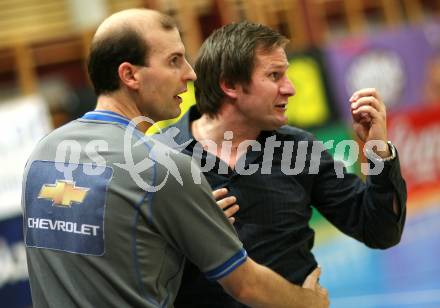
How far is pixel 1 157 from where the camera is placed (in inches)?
286

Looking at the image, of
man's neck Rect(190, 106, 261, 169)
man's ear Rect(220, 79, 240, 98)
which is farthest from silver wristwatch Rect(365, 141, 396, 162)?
man's ear Rect(220, 79, 240, 98)

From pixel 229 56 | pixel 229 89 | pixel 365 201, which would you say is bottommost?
pixel 365 201

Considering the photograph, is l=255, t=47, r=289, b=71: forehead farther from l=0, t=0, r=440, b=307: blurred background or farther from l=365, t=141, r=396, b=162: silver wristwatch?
l=0, t=0, r=440, b=307: blurred background

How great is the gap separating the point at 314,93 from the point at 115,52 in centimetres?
618

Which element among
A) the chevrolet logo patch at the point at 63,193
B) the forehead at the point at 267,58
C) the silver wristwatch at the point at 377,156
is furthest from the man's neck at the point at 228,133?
the chevrolet logo patch at the point at 63,193

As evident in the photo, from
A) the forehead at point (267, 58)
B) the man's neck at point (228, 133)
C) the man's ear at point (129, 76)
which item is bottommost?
the man's neck at point (228, 133)

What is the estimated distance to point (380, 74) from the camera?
902cm

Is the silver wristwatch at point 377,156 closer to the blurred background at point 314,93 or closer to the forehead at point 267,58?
the forehead at point 267,58

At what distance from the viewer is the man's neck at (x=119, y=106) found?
2.42 metres

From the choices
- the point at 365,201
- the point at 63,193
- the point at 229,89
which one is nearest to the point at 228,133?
the point at 229,89

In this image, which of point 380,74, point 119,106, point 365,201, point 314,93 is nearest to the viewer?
point 119,106

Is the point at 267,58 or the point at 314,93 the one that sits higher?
the point at 267,58

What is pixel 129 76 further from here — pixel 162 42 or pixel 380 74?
pixel 380 74

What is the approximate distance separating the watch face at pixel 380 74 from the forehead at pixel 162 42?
648cm
